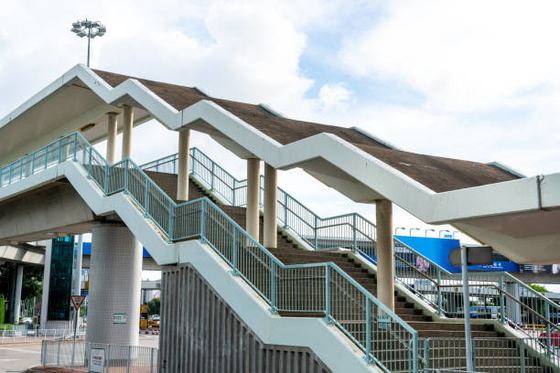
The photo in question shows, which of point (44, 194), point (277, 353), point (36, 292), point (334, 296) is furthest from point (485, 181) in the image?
Answer: point (36, 292)

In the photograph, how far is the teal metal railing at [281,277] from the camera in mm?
10117

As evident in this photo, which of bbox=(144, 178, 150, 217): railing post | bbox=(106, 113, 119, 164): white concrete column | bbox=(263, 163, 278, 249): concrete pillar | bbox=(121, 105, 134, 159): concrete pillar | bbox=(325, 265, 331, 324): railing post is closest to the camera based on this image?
bbox=(325, 265, 331, 324): railing post

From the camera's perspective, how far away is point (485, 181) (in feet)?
38.0

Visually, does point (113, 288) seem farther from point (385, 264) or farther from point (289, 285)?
point (385, 264)

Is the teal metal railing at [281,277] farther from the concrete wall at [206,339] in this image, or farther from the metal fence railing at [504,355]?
the metal fence railing at [504,355]

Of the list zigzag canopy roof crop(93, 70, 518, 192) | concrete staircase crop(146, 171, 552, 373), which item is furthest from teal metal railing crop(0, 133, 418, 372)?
zigzag canopy roof crop(93, 70, 518, 192)

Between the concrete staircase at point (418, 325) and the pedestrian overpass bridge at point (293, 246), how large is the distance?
4 centimetres

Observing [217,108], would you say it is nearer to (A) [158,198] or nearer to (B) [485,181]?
(A) [158,198]

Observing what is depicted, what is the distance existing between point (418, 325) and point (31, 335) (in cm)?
4241

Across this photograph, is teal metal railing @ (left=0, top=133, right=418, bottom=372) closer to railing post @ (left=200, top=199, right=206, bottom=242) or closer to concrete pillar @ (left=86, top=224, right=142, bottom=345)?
railing post @ (left=200, top=199, right=206, bottom=242)

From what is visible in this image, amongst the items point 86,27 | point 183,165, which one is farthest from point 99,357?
point 86,27

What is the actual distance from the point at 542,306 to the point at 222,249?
694 cm

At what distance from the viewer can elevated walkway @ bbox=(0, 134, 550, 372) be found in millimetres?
10211

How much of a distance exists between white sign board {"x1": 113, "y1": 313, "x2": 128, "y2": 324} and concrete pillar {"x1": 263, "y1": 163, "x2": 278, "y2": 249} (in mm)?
6896
